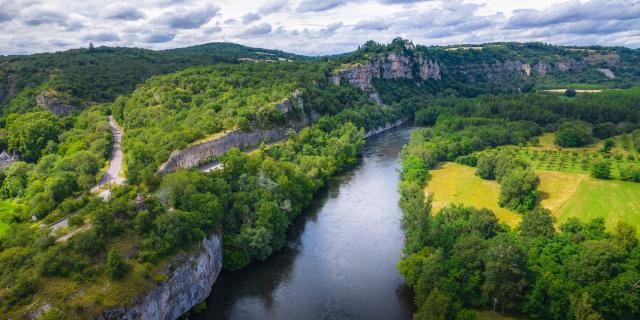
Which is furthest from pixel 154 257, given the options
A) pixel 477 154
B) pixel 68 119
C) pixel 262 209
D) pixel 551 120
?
pixel 551 120

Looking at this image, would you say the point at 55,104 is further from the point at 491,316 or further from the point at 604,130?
the point at 604,130

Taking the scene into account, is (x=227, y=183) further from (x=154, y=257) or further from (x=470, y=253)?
(x=470, y=253)

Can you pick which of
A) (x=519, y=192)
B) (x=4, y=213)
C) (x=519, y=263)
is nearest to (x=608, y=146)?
(x=519, y=192)

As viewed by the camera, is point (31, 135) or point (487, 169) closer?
point (31, 135)

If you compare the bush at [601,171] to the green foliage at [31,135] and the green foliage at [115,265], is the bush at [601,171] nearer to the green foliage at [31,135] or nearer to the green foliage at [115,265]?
the green foliage at [115,265]

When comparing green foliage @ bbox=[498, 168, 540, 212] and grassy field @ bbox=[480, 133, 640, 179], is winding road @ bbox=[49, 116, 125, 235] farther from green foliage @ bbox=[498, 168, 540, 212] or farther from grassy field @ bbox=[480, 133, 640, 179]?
grassy field @ bbox=[480, 133, 640, 179]

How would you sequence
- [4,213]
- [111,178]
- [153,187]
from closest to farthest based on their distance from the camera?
[153,187]
[4,213]
[111,178]

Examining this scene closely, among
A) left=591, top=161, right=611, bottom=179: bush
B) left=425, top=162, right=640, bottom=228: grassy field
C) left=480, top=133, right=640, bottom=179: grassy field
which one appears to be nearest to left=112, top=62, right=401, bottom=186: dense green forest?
left=425, top=162, right=640, bottom=228: grassy field
